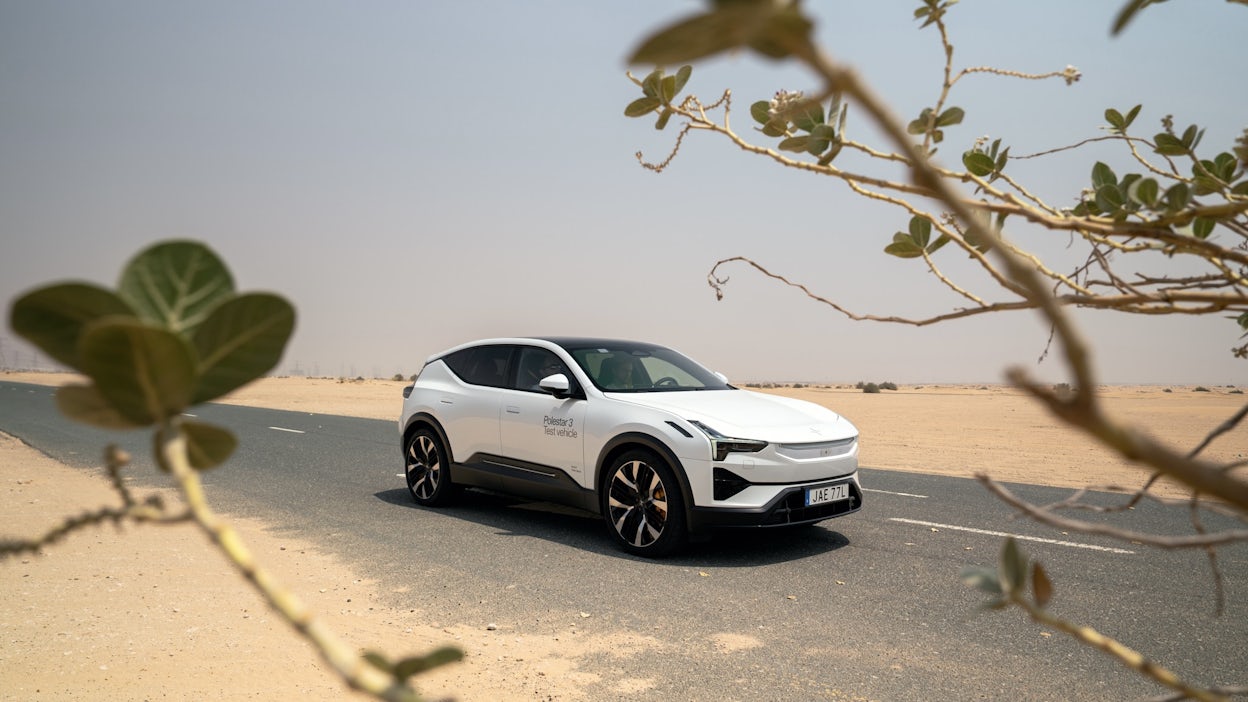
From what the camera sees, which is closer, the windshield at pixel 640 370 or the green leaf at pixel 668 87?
the green leaf at pixel 668 87

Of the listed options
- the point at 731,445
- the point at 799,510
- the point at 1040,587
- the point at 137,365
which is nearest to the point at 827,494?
the point at 799,510

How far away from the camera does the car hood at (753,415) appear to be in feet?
22.3

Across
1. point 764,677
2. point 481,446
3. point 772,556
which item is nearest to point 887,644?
point 764,677

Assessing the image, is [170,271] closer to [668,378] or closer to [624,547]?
[624,547]

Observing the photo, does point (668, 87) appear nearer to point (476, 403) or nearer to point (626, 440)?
point (626, 440)

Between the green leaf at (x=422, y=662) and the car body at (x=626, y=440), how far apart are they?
6094 millimetres

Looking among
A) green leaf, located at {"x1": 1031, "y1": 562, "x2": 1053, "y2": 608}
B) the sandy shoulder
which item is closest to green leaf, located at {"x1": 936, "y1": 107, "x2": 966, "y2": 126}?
green leaf, located at {"x1": 1031, "y1": 562, "x2": 1053, "y2": 608}

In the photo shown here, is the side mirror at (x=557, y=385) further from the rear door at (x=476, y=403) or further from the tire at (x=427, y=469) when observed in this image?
the tire at (x=427, y=469)

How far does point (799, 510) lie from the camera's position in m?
6.84

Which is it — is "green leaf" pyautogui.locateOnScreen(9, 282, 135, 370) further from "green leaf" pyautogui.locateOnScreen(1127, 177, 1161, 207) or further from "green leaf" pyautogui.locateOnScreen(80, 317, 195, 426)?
"green leaf" pyautogui.locateOnScreen(1127, 177, 1161, 207)

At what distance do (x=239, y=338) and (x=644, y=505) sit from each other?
6557mm

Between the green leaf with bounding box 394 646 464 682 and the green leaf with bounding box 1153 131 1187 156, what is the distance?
5.89ft

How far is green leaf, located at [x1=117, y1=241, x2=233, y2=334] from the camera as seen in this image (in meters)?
0.55

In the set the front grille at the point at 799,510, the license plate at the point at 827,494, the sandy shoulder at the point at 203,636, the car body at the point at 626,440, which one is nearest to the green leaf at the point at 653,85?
the sandy shoulder at the point at 203,636
